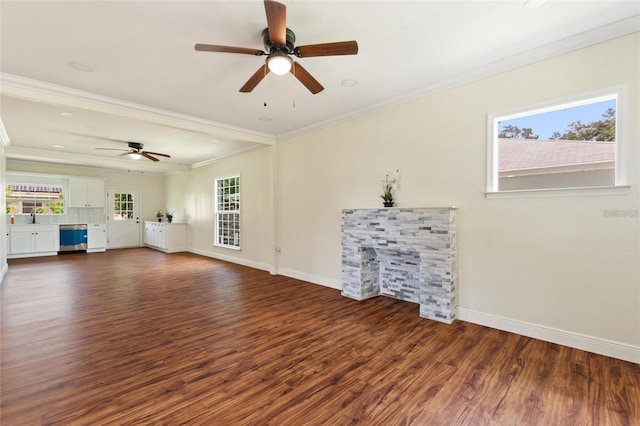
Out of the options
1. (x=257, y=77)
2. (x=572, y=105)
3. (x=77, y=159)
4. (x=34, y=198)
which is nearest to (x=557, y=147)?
(x=572, y=105)

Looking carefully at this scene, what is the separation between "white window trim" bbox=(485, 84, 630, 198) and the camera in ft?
7.75

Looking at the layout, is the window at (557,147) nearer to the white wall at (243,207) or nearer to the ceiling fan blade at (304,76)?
the ceiling fan blade at (304,76)

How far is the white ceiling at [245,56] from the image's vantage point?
217 centimetres

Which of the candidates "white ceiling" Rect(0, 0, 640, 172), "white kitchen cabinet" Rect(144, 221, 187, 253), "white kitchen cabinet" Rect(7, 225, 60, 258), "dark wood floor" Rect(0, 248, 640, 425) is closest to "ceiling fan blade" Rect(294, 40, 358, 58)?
"white ceiling" Rect(0, 0, 640, 172)

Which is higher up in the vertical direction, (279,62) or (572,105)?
(279,62)

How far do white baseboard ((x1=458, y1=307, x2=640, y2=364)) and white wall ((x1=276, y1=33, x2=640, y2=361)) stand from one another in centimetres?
1

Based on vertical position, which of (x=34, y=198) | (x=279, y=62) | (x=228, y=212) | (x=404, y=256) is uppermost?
(x=279, y=62)

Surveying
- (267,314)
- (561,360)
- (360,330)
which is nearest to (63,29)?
(267,314)

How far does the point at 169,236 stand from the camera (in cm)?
870

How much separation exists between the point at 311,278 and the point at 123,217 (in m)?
8.43

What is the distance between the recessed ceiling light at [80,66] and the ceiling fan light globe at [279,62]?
219 centimetres

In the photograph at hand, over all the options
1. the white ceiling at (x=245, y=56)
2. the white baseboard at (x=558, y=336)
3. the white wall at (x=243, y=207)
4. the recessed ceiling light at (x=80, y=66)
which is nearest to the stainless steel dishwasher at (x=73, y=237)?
the white wall at (x=243, y=207)

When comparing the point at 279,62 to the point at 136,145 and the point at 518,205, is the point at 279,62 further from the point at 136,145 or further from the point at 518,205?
the point at 136,145

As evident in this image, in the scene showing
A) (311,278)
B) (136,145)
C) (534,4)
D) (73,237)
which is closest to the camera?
(534,4)
